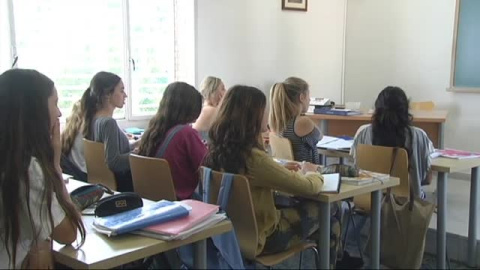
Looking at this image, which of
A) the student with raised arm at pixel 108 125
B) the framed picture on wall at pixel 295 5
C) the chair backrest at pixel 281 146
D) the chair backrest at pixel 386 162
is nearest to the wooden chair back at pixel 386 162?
the chair backrest at pixel 386 162

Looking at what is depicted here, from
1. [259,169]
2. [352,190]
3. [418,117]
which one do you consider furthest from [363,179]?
[418,117]

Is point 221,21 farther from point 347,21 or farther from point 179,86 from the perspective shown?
point 179,86

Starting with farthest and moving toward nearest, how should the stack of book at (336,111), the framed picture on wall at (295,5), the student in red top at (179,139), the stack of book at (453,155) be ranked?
the framed picture on wall at (295,5) → the stack of book at (336,111) → the stack of book at (453,155) → the student in red top at (179,139)

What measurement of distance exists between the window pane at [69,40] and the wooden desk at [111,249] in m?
2.70

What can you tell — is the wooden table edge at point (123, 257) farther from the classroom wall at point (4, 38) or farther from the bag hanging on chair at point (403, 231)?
the classroom wall at point (4, 38)

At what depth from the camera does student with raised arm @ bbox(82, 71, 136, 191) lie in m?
2.90

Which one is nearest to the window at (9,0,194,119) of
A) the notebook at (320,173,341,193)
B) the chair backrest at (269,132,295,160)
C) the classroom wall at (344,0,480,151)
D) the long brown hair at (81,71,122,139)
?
the long brown hair at (81,71,122,139)

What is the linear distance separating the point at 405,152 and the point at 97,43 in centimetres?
264

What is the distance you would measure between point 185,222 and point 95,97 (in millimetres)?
1823

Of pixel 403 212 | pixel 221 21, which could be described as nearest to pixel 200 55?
pixel 221 21

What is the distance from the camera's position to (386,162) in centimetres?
292

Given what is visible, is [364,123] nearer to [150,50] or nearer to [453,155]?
[453,155]

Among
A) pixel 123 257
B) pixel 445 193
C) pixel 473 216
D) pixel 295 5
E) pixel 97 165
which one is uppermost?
pixel 295 5

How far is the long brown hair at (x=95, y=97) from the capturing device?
3122 millimetres
